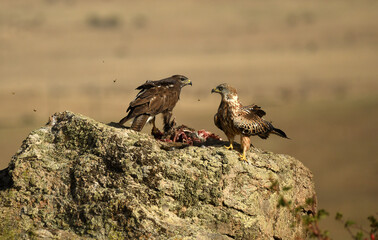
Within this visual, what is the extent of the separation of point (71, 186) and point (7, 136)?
66.7 feet

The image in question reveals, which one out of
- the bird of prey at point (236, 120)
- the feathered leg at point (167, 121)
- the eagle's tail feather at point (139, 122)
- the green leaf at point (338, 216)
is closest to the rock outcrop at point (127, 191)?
the bird of prey at point (236, 120)

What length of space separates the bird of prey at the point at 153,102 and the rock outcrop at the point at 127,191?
5.44 feet

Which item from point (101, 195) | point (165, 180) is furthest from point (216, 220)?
point (101, 195)

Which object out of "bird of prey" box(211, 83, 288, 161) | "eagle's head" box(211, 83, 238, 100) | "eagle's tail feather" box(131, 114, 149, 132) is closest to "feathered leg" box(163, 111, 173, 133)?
"eagle's tail feather" box(131, 114, 149, 132)

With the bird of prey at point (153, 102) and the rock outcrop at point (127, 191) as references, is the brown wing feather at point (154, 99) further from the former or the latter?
the rock outcrop at point (127, 191)

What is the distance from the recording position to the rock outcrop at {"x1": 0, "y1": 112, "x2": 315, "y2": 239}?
5.95 m

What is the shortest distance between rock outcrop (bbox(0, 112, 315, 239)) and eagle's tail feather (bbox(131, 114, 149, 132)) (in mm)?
1648

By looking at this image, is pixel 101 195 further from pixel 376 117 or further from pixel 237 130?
pixel 376 117

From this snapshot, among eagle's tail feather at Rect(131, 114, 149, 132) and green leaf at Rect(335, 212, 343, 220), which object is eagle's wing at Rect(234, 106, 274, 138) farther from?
green leaf at Rect(335, 212, 343, 220)

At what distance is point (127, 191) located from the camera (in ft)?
20.0

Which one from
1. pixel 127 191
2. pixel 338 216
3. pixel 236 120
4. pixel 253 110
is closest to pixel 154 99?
pixel 253 110

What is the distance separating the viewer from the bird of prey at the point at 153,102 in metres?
8.49

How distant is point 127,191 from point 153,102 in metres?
2.97

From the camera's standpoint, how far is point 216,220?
624 centimetres
